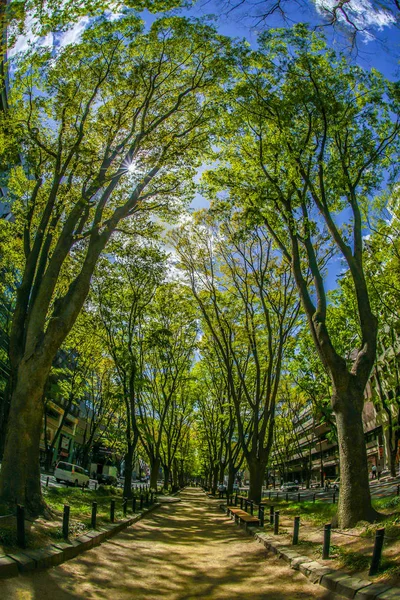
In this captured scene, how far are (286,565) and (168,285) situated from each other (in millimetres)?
15148

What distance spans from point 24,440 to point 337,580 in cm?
619

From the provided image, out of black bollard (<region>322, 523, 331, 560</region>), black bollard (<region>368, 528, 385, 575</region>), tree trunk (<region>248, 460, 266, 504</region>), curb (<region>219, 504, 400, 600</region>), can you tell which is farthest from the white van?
black bollard (<region>368, 528, 385, 575</region>)

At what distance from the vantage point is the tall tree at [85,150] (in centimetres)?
888

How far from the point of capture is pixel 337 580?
5.88m

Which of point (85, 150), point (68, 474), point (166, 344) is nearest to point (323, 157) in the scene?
point (85, 150)

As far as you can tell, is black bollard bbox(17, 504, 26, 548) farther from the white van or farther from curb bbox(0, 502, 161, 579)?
the white van

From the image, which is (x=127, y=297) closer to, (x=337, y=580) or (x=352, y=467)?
(x=352, y=467)

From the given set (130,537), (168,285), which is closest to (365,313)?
(130,537)

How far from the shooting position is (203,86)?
38.8 ft

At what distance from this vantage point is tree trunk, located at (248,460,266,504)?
1741cm

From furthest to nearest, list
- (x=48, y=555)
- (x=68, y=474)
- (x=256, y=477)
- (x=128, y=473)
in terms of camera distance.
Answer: (x=68, y=474) < (x=128, y=473) < (x=256, y=477) < (x=48, y=555)

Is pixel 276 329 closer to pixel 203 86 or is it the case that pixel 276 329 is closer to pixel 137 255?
pixel 137 255

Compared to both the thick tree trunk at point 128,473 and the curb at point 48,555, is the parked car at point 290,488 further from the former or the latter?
the curb at point 48,555

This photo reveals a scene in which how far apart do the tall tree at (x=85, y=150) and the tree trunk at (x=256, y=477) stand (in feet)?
34.1
